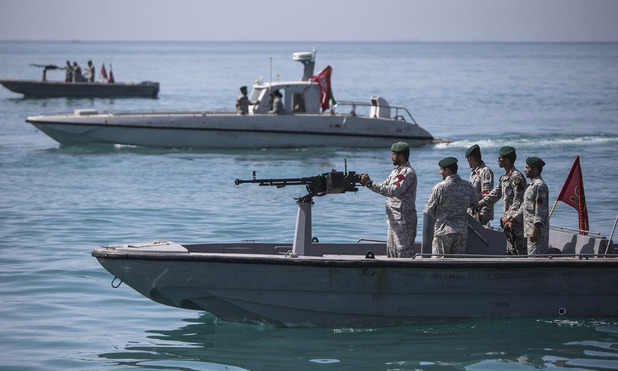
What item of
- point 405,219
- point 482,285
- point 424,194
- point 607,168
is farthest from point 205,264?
point 607,168

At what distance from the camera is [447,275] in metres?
11.0

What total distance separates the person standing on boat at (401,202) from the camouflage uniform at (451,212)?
28cm

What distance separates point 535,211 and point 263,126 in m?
18.6

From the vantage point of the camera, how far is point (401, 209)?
1112 centimetres

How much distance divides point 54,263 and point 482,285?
24.0ft

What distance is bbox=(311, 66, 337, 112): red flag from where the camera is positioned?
2897 centimetres

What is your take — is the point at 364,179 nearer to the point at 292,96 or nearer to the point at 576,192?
the point at 576,192

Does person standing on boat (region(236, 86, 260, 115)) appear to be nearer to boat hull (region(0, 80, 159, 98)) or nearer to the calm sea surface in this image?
the calm sea surface

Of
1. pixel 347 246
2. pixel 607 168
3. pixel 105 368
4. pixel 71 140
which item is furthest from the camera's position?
pixel 71 140

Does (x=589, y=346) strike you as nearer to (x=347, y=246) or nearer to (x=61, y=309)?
(x=347, y=246)

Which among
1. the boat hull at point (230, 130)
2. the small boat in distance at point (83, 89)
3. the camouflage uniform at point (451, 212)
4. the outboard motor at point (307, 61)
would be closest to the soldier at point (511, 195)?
the camouflage uniform at point (451, 212)

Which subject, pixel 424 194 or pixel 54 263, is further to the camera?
pixel 424 194

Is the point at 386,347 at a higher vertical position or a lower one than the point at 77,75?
lower

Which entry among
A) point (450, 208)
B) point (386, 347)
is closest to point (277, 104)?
point (450, 208)
